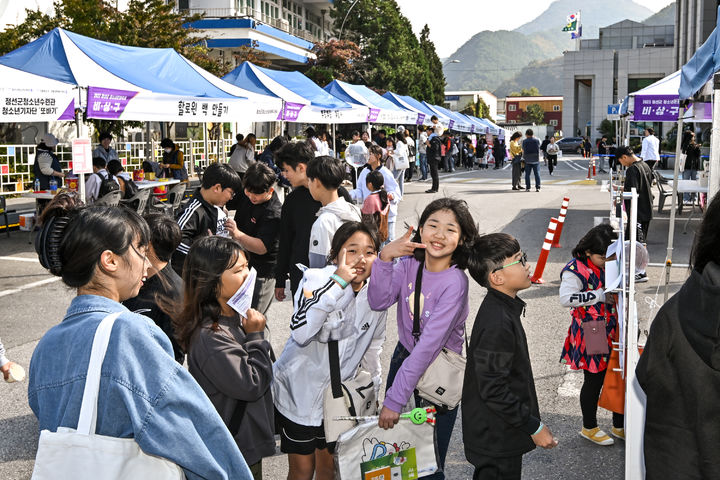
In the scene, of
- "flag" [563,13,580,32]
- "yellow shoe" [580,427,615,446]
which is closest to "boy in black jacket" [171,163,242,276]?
"yellow shoe" [580,427,615,446]

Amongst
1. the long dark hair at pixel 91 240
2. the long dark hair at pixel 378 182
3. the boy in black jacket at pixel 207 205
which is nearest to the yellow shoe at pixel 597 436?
the boy in black jacket at pixel 207 205

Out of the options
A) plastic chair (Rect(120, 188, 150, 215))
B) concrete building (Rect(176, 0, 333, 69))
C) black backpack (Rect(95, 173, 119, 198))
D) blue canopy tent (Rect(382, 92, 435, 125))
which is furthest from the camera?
concrete building (Rect(176, 0, 333, 69))

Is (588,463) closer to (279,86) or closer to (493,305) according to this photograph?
(493,305)

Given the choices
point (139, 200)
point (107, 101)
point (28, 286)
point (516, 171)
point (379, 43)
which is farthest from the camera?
point (379, 43)

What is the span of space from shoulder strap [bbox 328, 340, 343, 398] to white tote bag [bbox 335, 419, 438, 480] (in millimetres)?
200

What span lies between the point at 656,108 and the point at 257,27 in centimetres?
3279

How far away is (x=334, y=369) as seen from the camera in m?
3.37

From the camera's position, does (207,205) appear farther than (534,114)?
No

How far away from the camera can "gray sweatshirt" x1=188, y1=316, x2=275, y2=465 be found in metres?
2.95

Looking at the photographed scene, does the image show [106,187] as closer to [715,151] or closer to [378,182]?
[378,182]

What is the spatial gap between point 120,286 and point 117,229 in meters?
0.16

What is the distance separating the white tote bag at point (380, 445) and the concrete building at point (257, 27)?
119 ft

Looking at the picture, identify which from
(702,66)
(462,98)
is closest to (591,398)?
(702,66)

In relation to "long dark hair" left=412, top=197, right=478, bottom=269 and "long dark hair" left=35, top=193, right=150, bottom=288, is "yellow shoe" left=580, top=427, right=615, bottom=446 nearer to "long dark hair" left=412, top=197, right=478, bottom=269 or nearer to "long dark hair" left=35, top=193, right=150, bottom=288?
"long dark hair" left=412, top=197, right=478, bottom=269
